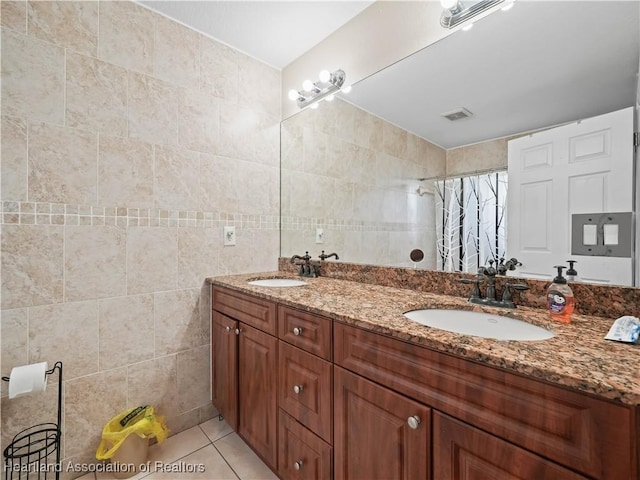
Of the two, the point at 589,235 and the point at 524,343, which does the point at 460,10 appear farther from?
the point at 524,343

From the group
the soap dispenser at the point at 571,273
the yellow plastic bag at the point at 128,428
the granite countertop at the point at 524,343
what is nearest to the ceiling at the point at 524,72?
the soap dispenser at the point at 571,273

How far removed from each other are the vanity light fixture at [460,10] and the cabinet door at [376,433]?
58.9 inches

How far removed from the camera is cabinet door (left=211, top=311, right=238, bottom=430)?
1565 mm

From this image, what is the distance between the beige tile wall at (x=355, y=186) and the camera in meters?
1.44

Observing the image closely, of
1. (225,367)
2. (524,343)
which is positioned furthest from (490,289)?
(225,367)

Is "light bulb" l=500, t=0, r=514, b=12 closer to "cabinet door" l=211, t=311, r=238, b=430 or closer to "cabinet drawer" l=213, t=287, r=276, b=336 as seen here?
"cabinet drawer" l=213, t=287, r=276, b=336

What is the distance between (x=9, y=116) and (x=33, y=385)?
1141 millimetres

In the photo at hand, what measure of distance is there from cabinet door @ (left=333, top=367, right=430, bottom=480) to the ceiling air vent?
3.77 feet

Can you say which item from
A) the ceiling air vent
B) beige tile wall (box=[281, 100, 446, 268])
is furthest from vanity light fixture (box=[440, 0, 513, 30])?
beige tile wall (box=[281, 100, 446, 268])

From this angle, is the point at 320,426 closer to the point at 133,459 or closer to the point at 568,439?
the point at 568,439

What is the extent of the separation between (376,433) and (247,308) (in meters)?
0.83

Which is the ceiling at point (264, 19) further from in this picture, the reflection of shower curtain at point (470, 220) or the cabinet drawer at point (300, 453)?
the cabinet drawer at point (300, 453)

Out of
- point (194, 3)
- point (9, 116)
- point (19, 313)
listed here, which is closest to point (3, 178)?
point (9, 116)

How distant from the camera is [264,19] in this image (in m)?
1.72
